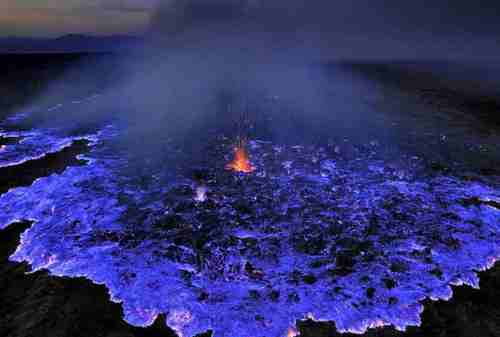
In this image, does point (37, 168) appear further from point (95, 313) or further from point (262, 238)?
point (262, 238)

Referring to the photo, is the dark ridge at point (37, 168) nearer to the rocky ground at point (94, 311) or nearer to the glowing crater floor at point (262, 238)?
the glowing crater floor at point (262, 238)

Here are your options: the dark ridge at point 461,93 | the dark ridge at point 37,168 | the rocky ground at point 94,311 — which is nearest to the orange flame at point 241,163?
the rocky ground at point 94,311

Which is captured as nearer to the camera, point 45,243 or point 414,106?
point 45,243

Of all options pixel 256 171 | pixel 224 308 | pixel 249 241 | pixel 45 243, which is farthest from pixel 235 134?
pixel 224 308

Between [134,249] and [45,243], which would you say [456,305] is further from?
[45,243]

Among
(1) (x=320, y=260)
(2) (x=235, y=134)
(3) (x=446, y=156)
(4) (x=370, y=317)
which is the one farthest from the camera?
(2) (x=235, y=134)

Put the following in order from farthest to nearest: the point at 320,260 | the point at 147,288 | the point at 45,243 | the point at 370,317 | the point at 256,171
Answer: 1. the point at 256,171
2. the point at 45,243
3. the point at 320,260
4. the point at 147,288
5. the point at 370,317
